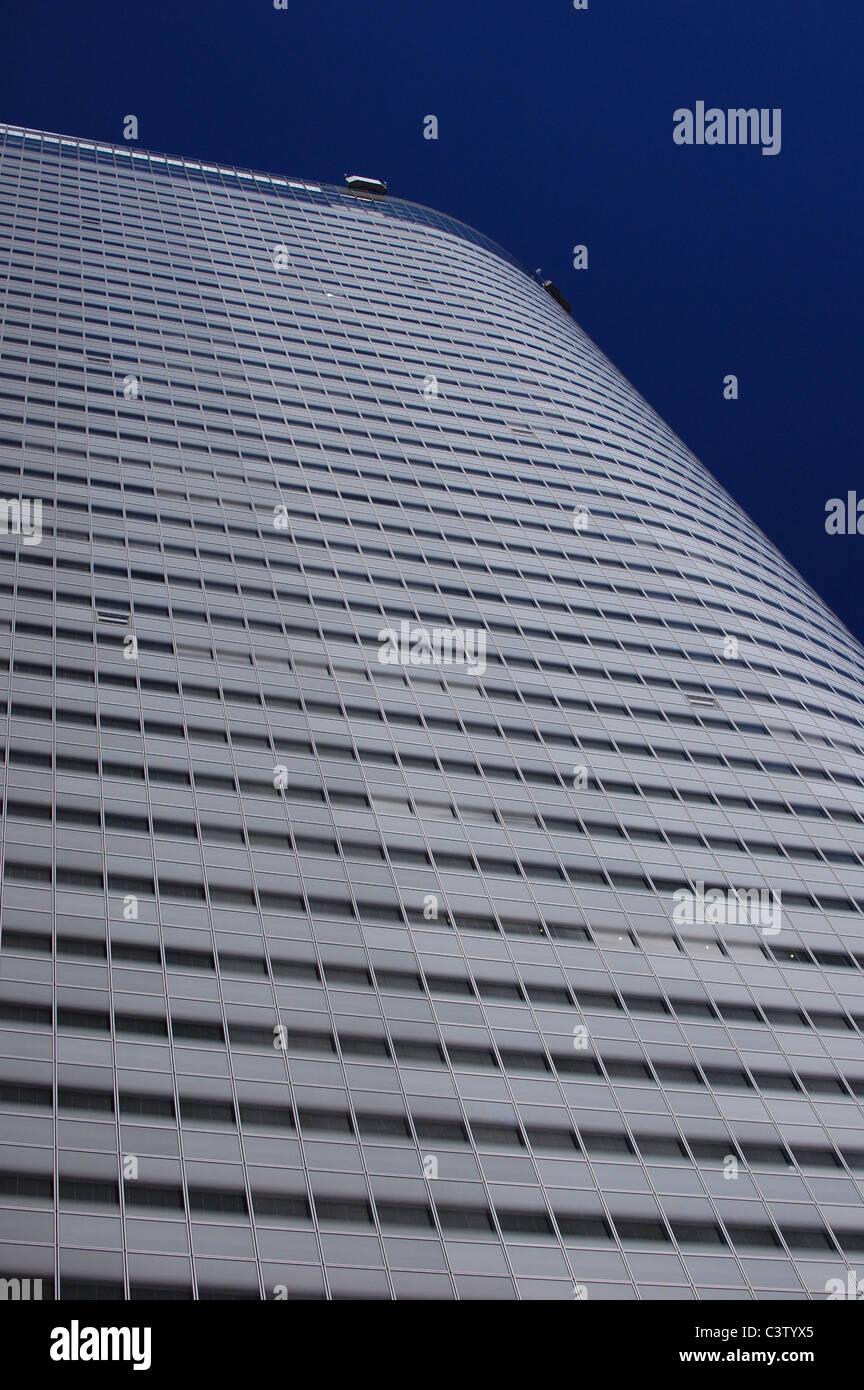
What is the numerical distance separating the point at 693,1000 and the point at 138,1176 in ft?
70.0

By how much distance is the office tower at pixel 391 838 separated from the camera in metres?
36.4

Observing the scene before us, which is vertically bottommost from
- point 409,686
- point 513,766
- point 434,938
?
point 434,938

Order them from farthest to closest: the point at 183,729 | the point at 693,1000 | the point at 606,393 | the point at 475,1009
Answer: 1. the point at 606,393
2. the point at 183,729
3. the point at 693,1000
4. the point at 475,1009

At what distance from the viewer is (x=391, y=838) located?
51.8 meters

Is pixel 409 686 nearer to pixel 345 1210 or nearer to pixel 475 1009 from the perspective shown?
pixel 475 1009

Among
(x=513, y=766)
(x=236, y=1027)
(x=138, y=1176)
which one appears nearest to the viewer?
(x=138, y=1176)

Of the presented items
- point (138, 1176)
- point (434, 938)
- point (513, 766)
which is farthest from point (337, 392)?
point (138, 1176)

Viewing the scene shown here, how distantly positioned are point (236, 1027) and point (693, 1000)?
1689 centimetres

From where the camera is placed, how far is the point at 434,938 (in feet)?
154

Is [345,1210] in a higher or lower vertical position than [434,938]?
lower

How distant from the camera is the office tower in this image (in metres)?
36.4

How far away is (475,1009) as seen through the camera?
44375 millimetres

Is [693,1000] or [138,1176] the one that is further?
[693,1000]

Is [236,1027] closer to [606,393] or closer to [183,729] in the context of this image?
[183,729]
